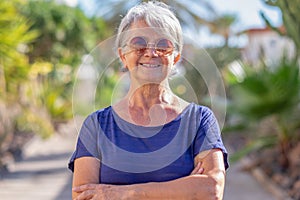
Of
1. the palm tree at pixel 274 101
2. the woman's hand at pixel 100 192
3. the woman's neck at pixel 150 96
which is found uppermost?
the woman's neck at pixel 150 96

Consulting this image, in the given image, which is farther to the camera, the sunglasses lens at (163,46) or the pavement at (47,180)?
the pavement at (47,180)

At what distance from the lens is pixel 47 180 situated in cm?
906

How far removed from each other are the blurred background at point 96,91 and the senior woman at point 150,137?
0.27m

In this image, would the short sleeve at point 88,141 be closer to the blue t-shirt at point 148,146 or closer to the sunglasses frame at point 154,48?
the blue t-shirt at point 148,146

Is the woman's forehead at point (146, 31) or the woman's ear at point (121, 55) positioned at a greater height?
the woman's forehead at point (146, 31)

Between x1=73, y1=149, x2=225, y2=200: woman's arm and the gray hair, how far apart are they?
1.52ft

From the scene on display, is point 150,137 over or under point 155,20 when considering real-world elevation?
under

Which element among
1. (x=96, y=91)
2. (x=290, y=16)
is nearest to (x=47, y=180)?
(x=290, y=16)

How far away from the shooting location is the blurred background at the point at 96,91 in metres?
7.47

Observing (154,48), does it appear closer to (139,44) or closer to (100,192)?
(139,44)

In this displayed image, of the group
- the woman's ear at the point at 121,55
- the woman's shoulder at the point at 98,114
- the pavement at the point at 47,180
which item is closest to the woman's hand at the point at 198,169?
the woman's shoulder at the point at 98,114

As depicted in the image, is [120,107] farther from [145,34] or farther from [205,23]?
[205,23]

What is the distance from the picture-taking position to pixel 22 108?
41.3 ft

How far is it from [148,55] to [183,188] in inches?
20.5
